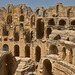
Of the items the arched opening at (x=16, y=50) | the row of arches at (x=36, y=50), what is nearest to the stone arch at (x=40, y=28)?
the row of arches at (x=36, y=50)

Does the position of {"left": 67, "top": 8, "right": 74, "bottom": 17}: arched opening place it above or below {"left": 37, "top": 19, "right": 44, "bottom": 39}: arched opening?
above

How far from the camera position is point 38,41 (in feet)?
121

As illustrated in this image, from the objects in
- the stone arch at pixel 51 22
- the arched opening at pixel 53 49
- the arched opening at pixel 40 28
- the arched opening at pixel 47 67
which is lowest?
the arched opening at pixel 47 67

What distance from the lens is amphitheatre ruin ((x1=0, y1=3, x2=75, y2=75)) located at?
82.5ft

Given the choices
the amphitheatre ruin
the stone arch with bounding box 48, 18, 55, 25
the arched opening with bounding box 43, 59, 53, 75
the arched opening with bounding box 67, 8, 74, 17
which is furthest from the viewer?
the arched opening with bounding box 67, 8, 74, 17

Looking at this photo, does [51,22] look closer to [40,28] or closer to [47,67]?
[40,28]

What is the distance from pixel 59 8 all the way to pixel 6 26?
14.8 meters

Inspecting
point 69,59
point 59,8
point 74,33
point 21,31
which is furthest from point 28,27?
point 69,59

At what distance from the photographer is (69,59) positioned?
24.5 m

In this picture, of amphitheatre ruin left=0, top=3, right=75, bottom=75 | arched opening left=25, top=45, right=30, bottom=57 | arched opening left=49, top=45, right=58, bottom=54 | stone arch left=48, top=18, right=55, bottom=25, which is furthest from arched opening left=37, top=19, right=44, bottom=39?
arched opening left=49, top=45, right=58, bottom=54

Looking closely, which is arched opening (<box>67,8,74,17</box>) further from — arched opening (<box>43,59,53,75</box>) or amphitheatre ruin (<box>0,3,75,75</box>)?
arched opening (<box>43,59,53,75</box>)

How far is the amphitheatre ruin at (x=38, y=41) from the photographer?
82.5 feet

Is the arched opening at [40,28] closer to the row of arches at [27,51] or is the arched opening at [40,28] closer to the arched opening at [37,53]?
the row of arches at [27,51]

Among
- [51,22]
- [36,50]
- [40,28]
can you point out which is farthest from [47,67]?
[40,28]
